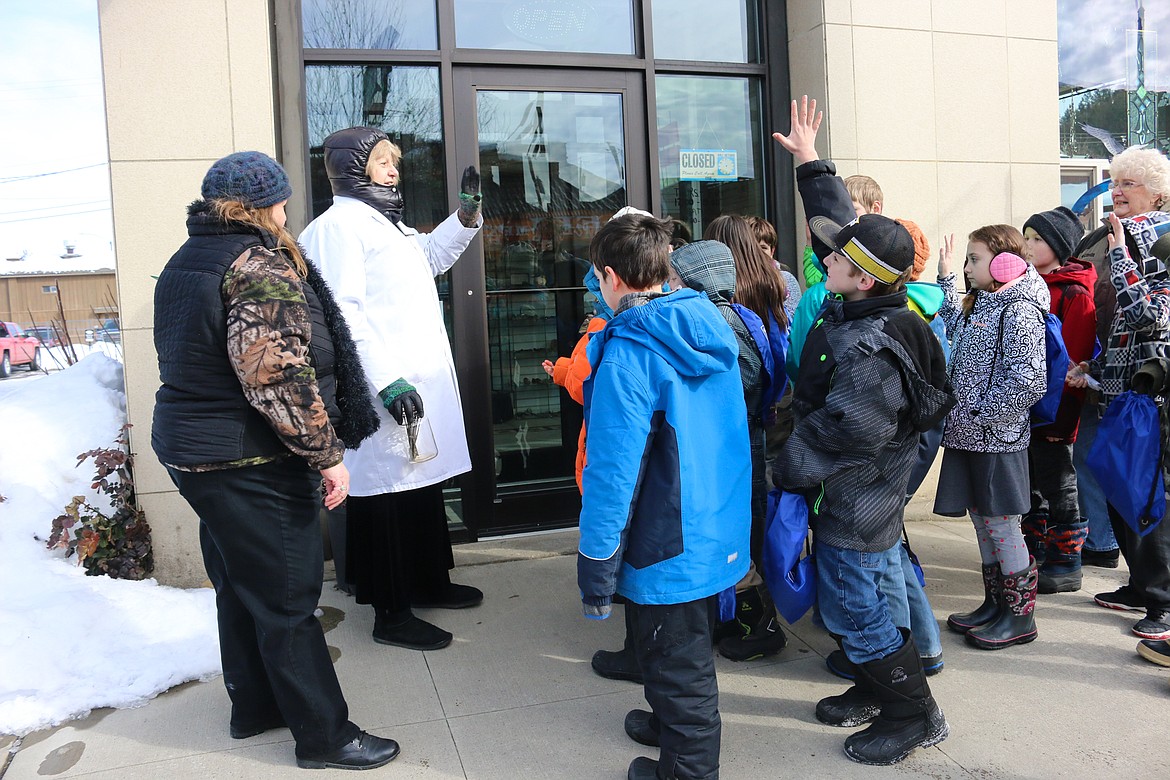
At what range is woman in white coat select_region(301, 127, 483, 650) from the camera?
3516 millimetres

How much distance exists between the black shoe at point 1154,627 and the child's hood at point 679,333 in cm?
244

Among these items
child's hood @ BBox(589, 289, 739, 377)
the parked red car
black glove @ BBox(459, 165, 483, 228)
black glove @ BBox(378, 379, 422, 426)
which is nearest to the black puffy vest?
black glove @ BBox(378, 379, 422, 426)

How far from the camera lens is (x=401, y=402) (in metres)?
3.49

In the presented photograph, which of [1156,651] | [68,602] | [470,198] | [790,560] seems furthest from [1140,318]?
[68,602]

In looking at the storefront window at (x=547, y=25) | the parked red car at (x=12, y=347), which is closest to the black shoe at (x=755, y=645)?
the storefront window at (x=547, y=25)

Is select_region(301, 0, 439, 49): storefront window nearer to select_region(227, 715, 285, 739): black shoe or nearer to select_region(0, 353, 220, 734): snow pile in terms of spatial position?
select_region(0, 353, 220, 734): snow pile

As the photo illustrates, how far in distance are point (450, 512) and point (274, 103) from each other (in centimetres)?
246

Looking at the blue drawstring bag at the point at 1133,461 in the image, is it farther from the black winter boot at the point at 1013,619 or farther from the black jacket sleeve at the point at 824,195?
the black jacket sleeve at the point at 824,195

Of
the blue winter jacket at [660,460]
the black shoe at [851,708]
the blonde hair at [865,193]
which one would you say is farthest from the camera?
the blonde hair at [865,193]

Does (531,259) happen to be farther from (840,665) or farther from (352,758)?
(352,758)

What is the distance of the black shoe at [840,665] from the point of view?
326 cm

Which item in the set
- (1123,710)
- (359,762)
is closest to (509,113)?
(359,762)

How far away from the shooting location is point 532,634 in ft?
12.7

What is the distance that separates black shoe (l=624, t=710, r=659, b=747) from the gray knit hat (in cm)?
205
